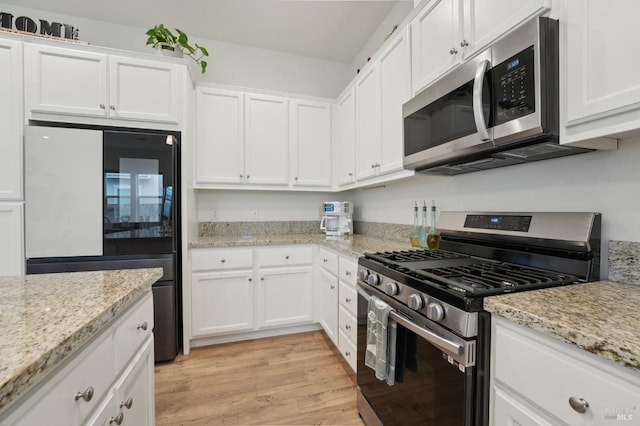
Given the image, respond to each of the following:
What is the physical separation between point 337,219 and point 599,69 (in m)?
2.20

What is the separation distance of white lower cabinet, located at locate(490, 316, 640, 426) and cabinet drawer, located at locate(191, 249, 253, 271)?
202 cm

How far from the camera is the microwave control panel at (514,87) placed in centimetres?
102

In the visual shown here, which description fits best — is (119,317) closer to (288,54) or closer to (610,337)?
(610,337)

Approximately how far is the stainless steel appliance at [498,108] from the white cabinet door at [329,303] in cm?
122

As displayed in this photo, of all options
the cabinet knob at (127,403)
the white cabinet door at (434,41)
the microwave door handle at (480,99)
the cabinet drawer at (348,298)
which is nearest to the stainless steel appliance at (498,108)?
the microwave door handle at (480,99)

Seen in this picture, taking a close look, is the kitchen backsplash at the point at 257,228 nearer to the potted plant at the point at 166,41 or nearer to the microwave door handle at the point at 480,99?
the potted plant at the point at 166,41

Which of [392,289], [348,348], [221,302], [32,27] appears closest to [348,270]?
[348,348]

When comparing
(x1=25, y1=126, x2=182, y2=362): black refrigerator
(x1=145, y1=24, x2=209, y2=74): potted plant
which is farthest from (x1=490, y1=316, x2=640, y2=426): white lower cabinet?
(x1=145, y1=24, x2=209, y2=74): potted plant

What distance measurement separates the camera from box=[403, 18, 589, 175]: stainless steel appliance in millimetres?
995

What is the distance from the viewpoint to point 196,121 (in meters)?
2.62

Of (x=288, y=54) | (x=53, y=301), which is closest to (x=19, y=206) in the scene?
(x=53, y=301)

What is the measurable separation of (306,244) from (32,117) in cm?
225

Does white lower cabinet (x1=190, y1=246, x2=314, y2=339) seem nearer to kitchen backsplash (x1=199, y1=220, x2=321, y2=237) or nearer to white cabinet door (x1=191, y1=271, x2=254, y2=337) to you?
white cabinet door (x1=191, y1=271, x2=254, y2=337)

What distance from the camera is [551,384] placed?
0.69 meters
